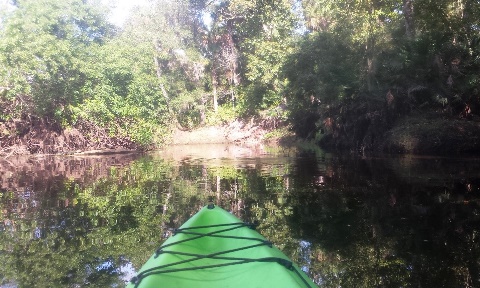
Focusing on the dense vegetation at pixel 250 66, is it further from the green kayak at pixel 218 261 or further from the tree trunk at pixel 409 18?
the green kayak at pixel 218 261

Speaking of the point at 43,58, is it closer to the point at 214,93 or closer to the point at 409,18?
the point at 214,93

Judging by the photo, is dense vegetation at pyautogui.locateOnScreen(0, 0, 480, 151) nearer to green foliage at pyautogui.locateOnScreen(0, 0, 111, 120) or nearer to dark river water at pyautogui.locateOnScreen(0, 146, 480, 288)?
green foliage at pyautogui.locateOnScreen(0, 0, 111, 120)

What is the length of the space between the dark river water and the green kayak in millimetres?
848

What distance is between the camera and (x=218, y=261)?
10.5 feet

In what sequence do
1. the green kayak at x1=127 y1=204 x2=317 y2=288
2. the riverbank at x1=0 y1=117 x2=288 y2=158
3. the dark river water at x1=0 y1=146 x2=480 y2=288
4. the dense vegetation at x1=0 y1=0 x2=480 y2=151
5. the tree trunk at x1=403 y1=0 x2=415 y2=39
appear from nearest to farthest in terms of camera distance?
1. the green kayak at x1=127 y1=204 x2=317 y2=288
2. the dark river water at x1=0 y1=146 x2=480 y2=288
3. the dense vegetation at x1=0 y1=0 x2=480 y2=151
4. the tree trunk at x1=403 y1=0 x2=415 y2=39
5. the riverbank at x1=0 y1=117 x2=288 y2=158

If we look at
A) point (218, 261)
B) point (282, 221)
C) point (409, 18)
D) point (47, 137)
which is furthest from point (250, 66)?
point (218, 261)

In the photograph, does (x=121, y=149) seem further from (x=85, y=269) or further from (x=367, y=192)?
(x=85, y=269)

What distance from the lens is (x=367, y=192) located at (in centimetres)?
807

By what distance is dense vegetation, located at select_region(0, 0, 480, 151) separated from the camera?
47.3 ft

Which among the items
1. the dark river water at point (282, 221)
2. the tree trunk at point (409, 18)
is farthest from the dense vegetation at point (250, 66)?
the dark river water at point (282, 221)

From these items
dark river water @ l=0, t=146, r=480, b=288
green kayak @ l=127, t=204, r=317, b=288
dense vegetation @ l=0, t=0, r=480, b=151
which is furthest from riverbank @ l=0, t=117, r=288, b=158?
green kayak @ l=127, t=204, r=317, b=288

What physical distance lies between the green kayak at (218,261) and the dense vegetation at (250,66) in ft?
40.3

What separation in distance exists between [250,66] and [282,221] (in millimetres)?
22506

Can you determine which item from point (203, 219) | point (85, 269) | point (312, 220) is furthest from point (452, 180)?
point (85, 269)
